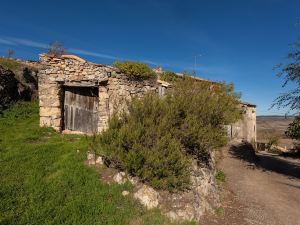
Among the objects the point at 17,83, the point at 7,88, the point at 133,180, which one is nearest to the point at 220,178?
the point at 133,180

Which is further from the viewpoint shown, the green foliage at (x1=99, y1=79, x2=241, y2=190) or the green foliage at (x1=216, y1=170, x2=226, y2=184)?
the green foliage at (x1=216, y1=170, x2=226, y2=184)

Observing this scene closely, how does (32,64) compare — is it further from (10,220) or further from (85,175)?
(10,220)

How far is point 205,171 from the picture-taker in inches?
361

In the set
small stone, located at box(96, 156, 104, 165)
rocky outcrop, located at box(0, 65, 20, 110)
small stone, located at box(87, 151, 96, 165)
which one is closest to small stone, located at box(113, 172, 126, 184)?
small stone, located at box(96, 156, 104, 165)

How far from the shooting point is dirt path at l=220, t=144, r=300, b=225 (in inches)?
328

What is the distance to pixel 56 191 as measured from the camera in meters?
6.51

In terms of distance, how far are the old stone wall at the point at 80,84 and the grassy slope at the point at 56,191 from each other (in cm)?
238

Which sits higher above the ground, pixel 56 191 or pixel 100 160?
pixel 100 160

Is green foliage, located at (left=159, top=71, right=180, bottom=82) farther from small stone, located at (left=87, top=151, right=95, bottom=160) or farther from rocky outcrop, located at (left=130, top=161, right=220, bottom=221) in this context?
small stone, located at (left=87, top=151, right=95, bottom=160)

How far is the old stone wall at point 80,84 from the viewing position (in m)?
11.1

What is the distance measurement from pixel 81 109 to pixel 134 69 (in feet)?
9.54

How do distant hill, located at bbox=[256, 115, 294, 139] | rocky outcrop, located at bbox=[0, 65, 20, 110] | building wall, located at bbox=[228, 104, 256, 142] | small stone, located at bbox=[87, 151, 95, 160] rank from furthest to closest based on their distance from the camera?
distant hill, located at bbox=[256, 115, 294, 139], building wall, located at bbox=[228, 104, 256, 142], rocky outcrop, located at bbox=[0, 65, 20, 110], small stone, located at bbox=[87, 151, 95, 160]

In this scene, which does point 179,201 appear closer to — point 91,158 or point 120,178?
point 120,178

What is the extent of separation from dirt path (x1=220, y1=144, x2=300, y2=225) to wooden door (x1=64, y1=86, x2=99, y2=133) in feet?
20.9
